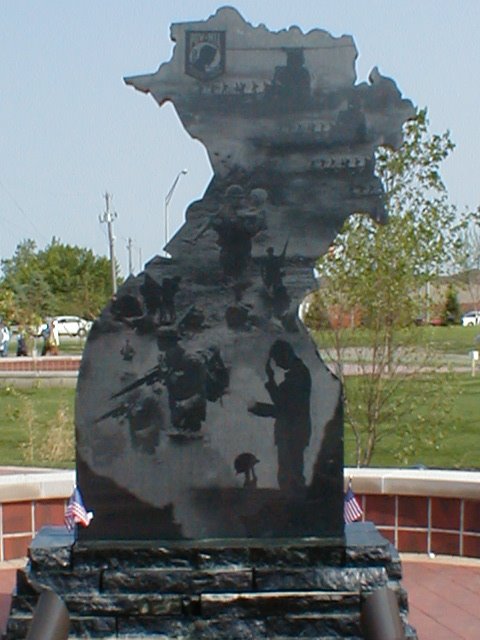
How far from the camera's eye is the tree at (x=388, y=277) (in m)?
9.27

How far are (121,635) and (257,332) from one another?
164 cm

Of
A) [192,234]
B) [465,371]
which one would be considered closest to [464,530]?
[192,234]

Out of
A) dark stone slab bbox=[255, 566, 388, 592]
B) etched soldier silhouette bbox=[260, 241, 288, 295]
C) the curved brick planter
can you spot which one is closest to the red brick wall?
the curved brick planter

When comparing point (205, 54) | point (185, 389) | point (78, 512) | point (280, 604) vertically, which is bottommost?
point (280, 604)

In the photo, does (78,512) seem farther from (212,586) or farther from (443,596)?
(443,596)

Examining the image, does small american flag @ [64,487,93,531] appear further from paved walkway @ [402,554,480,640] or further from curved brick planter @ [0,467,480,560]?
paved walkway @ [402,554,480,640]

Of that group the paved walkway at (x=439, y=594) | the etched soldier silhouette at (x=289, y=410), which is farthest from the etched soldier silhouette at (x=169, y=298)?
the paved walkway at (x=439, y=594)

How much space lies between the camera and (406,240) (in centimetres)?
924

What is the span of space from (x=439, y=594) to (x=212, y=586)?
1648 millimetres

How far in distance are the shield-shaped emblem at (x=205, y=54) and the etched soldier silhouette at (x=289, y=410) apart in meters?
1.45

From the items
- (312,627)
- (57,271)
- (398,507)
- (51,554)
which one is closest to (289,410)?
(312,627)

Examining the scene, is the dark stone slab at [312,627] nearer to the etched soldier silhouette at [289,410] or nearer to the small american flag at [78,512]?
the etched soldier silhouette at [289,410]

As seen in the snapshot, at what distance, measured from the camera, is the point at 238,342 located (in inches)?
210

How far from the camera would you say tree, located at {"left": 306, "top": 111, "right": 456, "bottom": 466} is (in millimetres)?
9273
